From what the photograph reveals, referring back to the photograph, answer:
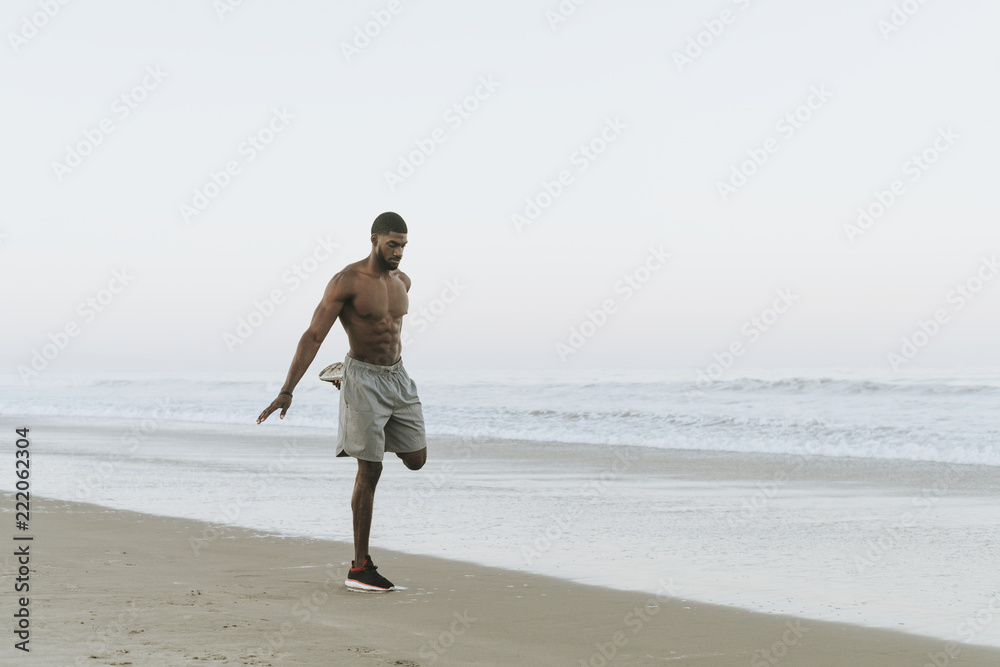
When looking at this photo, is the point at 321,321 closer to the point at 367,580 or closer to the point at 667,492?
the point at 367,580

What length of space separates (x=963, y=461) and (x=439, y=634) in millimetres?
10689

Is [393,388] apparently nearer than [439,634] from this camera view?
No

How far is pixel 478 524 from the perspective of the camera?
285 inches

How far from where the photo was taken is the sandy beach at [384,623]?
11.9ft

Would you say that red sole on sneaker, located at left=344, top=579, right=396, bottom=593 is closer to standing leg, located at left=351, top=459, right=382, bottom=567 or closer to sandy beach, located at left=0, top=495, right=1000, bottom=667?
sandy beach, located at left=0, top=495, right=1000, bottom=667

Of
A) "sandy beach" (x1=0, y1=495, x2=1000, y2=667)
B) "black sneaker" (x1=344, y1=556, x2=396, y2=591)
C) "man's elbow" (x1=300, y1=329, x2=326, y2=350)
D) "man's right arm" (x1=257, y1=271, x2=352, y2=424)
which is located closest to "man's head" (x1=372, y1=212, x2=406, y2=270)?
"man's right arm" (x1=257, y1=271, x2=352, y2=424)

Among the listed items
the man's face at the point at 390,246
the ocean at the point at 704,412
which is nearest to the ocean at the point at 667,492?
the ocean at the point at 704,412

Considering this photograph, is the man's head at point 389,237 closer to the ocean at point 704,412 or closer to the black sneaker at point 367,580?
the black sneaker at point 367,580

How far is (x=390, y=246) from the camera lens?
511 centimetres

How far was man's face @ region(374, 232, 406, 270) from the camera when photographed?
5.10 metres

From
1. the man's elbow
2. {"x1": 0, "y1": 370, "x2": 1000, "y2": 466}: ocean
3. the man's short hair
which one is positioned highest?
{"x1": 0, "y1": 370, "x2": 1000, "y2": 466}: ocean

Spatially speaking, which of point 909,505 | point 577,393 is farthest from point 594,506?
point 577,393

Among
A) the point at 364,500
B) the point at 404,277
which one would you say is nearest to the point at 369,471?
the point at 364,500

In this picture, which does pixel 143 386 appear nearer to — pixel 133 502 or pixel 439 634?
pixel 133 502
